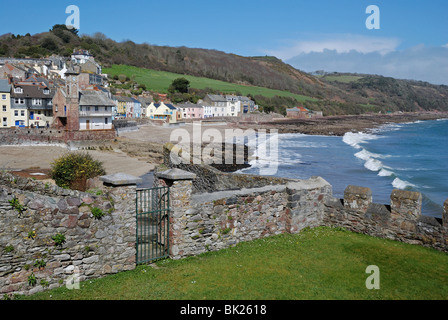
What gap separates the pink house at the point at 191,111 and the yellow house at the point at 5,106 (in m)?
56.0

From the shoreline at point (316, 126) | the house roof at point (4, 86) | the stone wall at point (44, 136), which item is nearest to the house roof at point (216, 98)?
the shoreline at point (316, 126)

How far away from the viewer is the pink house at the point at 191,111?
371ft

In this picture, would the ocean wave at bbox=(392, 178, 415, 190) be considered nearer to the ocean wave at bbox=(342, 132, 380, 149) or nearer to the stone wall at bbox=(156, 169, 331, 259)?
the stone wall at bbox=(156, 169, 331, 259)

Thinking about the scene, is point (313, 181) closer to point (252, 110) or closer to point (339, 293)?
point (339, 293)

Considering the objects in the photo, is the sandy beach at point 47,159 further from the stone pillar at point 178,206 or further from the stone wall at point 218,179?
the stone pillar at point 178,206

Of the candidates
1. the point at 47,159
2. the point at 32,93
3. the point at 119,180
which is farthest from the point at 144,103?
the point at 119,180

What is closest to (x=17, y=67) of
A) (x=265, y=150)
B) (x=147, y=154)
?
(x=147, y=154)

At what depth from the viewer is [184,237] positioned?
9.16 metres

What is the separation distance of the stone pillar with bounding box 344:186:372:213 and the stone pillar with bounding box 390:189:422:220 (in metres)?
0.81

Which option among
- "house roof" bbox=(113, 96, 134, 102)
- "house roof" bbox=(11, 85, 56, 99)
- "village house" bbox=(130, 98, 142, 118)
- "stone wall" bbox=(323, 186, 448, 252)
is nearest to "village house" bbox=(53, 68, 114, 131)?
"house roof" bbox=(11, 85, 56, 99)

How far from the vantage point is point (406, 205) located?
10.1 m

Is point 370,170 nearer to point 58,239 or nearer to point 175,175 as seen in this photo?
point 175,175

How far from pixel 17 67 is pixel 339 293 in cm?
9124

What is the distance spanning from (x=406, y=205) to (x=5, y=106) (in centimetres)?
6356
